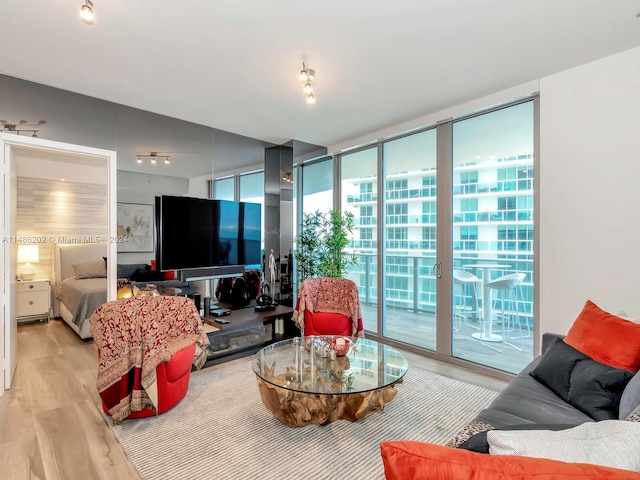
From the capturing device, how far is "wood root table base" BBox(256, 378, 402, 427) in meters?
2.32

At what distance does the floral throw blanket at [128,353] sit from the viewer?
245 cm

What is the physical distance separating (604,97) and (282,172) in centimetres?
364

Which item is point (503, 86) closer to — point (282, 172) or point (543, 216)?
point (543, 216)

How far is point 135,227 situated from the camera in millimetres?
3619

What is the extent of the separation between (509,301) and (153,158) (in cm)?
424

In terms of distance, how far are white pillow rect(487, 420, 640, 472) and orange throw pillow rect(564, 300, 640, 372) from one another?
1.30 m

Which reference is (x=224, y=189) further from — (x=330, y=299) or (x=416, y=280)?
(x=416, y=280)

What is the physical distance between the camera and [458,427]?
7.98ft

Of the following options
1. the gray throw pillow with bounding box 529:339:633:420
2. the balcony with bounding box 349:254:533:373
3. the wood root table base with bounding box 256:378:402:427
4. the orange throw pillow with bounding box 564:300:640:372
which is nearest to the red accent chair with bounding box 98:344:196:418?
the wood root table base with bounding box 256:378:402:427

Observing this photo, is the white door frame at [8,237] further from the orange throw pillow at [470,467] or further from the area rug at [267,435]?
the orange throw pillow at [470,467]

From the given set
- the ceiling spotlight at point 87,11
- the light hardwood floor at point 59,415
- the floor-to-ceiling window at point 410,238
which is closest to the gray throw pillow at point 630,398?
the light hardwood floor at point 59,415

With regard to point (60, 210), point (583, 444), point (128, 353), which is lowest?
point (128, 353)

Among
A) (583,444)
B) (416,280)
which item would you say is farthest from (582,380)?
(416,280)

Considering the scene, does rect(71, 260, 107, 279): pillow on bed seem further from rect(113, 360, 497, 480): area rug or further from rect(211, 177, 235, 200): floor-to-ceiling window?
rect(113, 360, 497, 480): area rug
